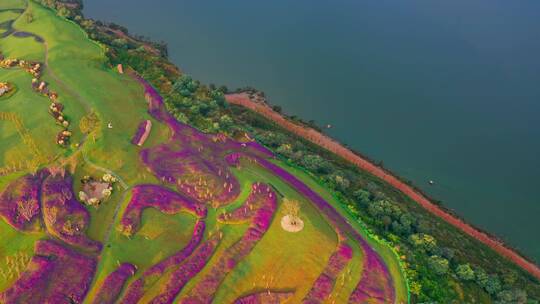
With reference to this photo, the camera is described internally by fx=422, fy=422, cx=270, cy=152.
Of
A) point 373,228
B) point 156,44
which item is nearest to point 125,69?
point 156,44

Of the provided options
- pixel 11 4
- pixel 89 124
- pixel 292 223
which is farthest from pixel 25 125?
pixel 11 4

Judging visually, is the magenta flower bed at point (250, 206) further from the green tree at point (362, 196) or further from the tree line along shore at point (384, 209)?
the green tree at point (362, 196)

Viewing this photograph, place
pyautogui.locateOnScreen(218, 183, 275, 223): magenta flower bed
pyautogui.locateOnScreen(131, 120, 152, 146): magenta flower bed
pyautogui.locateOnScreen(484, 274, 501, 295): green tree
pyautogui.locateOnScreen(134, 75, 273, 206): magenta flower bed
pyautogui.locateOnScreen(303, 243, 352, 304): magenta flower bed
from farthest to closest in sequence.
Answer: pyautogui.locateOnScreen(131, 120, 152, 146): magenta flower bed, pyautogui.locateOnScreen(134, 75, 273, 206): magenta flower bed, pyautogui.locateOnScreen(484, 274, 501, 295): green tree, pyautogui.locateOnScreen(218, 183, 275, 223): magenta flower bed, pyautogui.locateOnScreen(303, 243, 352, 304): magenta flower bed

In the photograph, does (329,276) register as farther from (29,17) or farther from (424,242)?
(29,17)

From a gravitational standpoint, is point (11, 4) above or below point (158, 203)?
above

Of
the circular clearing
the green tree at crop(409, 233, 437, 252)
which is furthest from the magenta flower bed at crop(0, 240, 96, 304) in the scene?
the green tree at crop(409, 233, 437, 252)

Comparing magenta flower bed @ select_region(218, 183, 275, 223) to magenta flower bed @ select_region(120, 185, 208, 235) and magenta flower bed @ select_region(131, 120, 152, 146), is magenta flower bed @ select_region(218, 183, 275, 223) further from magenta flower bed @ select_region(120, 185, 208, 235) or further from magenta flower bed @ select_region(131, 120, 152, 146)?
magenta flower bed @ select_region(131, 120, 152, 146)
